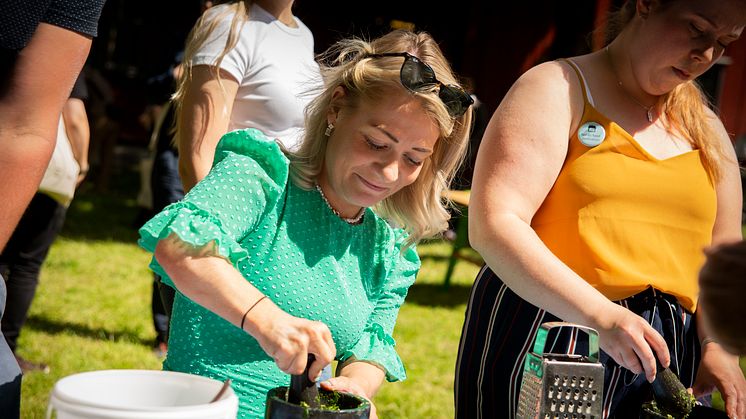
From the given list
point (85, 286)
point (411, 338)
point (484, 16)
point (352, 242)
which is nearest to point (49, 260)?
point (85, 286)

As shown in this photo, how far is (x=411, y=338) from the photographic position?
5.59 m

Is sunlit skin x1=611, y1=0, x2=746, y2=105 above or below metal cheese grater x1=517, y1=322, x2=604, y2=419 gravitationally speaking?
above

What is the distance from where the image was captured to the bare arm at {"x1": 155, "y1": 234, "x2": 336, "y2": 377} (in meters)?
1.30

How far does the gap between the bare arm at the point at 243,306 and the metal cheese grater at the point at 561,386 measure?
334 mm

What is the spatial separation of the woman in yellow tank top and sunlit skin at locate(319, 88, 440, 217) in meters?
0.15

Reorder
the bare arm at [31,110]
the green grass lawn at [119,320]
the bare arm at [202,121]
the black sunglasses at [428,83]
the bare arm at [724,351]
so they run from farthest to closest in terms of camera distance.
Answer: the green grass lawn at [119,320], the bare arm at [202,121], the bare arm at [724,351], the black sunglasses at [428,83], the bare arm at [31,110]

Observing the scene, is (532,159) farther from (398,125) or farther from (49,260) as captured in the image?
(49,260)

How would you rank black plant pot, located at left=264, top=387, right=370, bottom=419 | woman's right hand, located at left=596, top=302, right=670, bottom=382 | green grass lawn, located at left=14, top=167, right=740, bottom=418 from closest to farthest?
black plant pot, located at left=264, top=387, right=370, bottom=419 → woman's right hand, located at left=596, top=302, right=670, bottom=382 → green grass lawn, located at left=14, top=167, right=740, bottom=418

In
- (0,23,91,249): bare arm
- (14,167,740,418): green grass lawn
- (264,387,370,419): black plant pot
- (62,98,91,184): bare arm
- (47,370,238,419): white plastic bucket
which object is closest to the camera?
(47,370,238,419): white plastic bucket

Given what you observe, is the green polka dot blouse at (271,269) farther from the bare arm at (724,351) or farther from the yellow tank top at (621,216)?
the bare arm at (724,351)

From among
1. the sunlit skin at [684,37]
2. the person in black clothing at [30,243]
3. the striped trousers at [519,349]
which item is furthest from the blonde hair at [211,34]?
the person in black clothing at [30,243]

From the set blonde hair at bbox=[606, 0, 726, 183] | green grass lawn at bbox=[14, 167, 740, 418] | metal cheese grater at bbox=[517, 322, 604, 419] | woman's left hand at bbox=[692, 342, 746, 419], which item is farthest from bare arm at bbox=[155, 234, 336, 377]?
green grass lawn at bbox=[14, 167, 740, 418]

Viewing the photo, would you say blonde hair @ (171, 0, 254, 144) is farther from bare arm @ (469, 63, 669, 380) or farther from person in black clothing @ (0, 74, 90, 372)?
person in black clothing @ (0, 74, 90, 372)

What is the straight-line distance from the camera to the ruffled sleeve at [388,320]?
183cm
